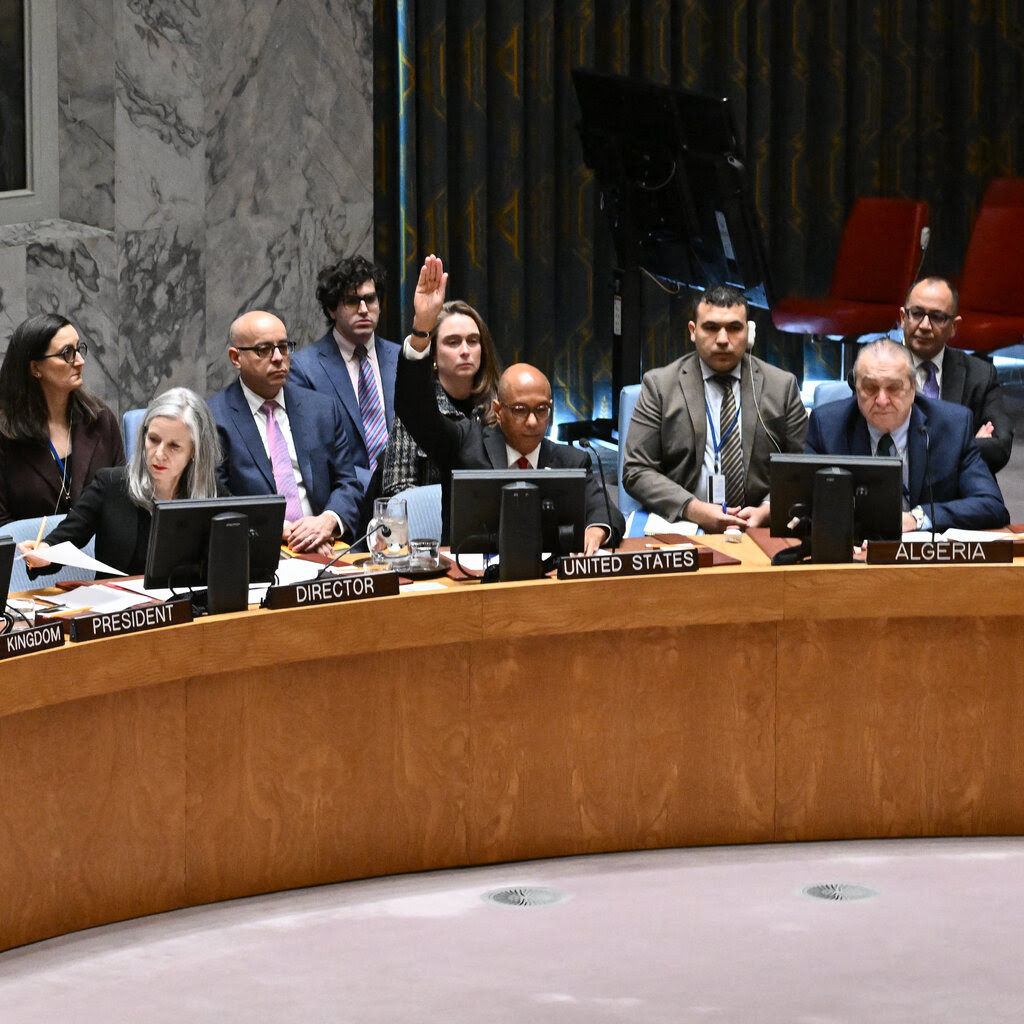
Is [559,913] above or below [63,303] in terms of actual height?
below

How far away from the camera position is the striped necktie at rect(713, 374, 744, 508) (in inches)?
178

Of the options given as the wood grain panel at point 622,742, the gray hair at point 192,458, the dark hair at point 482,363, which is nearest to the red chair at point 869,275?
the dark hair at point 482,363

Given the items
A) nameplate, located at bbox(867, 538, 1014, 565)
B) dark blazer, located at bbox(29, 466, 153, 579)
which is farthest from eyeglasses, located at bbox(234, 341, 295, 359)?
nameplate, located at bbox(867, 538, 1014, 565)

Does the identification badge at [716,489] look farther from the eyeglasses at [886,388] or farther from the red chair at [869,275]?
the red chair at [869,275]

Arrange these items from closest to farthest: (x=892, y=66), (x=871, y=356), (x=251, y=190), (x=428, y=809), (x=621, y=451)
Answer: (x=428, y=809)
(x=871, y=356)
(x=621, y=451)
(x=251, y=190)
(x=892, y=66)

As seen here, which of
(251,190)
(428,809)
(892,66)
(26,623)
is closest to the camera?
(26,623)

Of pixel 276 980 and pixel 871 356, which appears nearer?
pixel 276 980

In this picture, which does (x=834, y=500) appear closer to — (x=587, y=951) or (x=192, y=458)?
(x=587, y=951)

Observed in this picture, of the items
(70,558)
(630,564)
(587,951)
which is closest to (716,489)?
(630,564)

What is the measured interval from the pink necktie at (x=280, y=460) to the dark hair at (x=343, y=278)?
2.21ft

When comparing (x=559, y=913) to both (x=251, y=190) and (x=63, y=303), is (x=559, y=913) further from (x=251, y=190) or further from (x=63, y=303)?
(x=251, y=190)

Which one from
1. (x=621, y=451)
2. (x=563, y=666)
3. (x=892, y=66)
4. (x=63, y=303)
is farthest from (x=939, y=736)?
(x=892, y=66)

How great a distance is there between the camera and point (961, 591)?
11.5ft

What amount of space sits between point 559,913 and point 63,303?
3300mm
